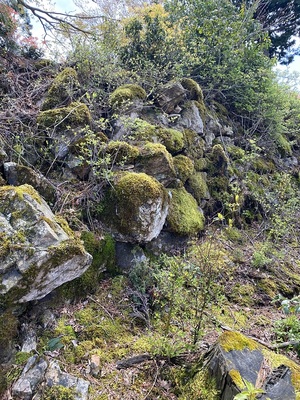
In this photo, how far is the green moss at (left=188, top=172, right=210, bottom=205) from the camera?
5320 mm

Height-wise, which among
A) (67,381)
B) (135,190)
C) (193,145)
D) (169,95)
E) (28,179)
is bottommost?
(67,381)

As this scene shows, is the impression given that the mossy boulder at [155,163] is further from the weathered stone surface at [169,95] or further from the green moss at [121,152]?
the weathered stone surface at [169,95]

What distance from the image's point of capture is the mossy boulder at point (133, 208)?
3705 mm

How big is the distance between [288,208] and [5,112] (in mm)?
5844

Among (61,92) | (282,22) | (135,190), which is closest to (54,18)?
(61,92)

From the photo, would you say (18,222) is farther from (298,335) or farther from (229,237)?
(229,237)

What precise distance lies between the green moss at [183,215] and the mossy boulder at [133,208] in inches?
21.8

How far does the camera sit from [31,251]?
8.26ft

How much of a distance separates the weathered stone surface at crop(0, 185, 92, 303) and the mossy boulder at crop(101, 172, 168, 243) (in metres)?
0.90

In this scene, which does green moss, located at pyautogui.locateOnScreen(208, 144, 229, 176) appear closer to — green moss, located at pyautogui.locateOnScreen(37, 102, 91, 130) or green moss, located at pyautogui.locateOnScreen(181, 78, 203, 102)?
green moss, located at pyautogui.locateOnScreen(181, 78, 203, 102)

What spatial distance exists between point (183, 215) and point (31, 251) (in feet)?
8.71

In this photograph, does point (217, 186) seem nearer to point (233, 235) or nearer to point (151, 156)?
point (233, 235)

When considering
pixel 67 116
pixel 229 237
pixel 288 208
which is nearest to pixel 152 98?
pixel 67 116

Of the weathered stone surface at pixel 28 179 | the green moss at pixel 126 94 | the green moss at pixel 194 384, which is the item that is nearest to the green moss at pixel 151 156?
the green moss at pixel 126 94
